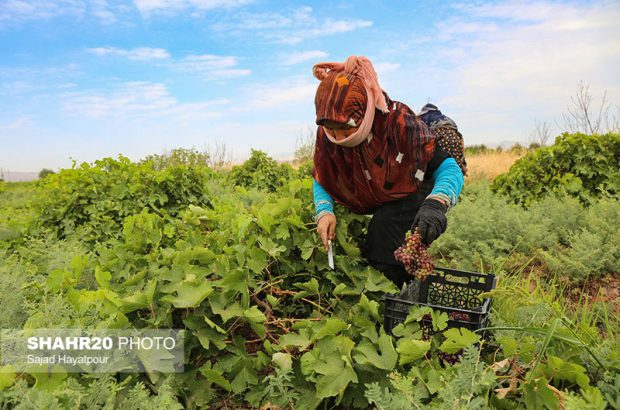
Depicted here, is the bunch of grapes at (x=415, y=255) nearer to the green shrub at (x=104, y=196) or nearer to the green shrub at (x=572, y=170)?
the green shrub at (x=104, y=196)

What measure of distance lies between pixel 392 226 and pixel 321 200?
0.41 m

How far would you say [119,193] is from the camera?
482 centimetres

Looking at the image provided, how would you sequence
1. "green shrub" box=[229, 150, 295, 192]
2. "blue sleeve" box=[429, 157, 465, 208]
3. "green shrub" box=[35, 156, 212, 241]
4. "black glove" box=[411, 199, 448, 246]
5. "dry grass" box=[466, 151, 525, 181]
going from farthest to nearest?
1. "dry grass" box=[466, 151, 525, 181]
2. "green shrub" box=[229, 150, 295, 192]
3. "green shrub" box=[35, 156, 212, 241]
4. "blue sleeve" box=[429, 157, 465, 208]
5. "black glove" box=[411, 199, 448, 246]

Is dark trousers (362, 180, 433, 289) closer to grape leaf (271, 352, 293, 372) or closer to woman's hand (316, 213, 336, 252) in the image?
woman's hand (316, 213, 336, 252)

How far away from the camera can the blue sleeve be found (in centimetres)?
225

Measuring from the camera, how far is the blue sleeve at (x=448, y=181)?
2.25m

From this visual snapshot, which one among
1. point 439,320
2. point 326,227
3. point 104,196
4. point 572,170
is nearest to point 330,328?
point 439,320

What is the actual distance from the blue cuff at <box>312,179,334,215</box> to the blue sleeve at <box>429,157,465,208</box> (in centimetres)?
57

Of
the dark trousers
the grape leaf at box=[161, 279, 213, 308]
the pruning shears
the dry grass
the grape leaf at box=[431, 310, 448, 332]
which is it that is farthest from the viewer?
the dry grass

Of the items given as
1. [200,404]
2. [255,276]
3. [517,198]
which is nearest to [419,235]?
[255,276]

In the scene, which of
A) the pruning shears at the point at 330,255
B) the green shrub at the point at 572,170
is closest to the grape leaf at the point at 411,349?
the pruning shears at the point at 330,255

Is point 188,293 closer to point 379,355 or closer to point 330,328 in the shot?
point 330,328

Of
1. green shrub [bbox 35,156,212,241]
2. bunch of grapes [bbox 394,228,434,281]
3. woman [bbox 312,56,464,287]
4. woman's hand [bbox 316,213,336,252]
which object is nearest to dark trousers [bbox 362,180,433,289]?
woman [bbox 312,56,464,287]

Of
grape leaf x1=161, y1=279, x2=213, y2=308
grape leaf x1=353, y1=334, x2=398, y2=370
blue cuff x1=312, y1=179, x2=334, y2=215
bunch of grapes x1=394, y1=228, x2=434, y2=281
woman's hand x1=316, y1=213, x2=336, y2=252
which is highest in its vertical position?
blue cuff x1=312, y1=179, x2=334, y2=215
